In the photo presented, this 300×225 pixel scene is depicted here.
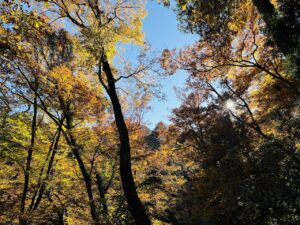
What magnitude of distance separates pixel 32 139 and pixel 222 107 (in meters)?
14.3

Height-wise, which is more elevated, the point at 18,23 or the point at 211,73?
the point at 211,73

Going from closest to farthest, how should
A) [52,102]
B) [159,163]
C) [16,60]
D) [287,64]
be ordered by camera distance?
[287,64] < [16,60] < [52,102] < [159,163]

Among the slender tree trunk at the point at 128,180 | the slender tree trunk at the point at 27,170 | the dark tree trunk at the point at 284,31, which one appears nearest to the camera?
the slender tree trunk at the point at 128,180

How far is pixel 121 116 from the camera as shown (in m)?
9.16

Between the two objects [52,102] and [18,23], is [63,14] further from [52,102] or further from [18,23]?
[18,23]

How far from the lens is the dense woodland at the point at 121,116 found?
8820 millimetres

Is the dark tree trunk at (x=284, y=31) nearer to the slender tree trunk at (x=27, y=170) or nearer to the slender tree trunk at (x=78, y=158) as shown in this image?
the slender tree trunk at (x=78, y=158)

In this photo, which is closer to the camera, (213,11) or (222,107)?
(213,11)

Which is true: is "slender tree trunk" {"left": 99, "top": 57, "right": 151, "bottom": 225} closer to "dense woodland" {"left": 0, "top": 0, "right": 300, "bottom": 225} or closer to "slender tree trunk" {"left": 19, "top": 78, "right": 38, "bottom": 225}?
"dense woodland" {"left": 0, "top": 0, "right": 300, "bottom": 225}

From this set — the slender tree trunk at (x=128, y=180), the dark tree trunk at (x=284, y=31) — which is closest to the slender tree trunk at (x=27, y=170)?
the slender tree trunk at (x=128, y=180)

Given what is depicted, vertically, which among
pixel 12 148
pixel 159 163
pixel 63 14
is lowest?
pixel 12 148

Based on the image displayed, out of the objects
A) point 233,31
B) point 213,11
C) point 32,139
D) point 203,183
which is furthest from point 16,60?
point 203,183

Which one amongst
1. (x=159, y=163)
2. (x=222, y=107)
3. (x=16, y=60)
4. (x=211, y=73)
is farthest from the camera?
(x=159, y=163)

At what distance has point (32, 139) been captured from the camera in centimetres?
1175
